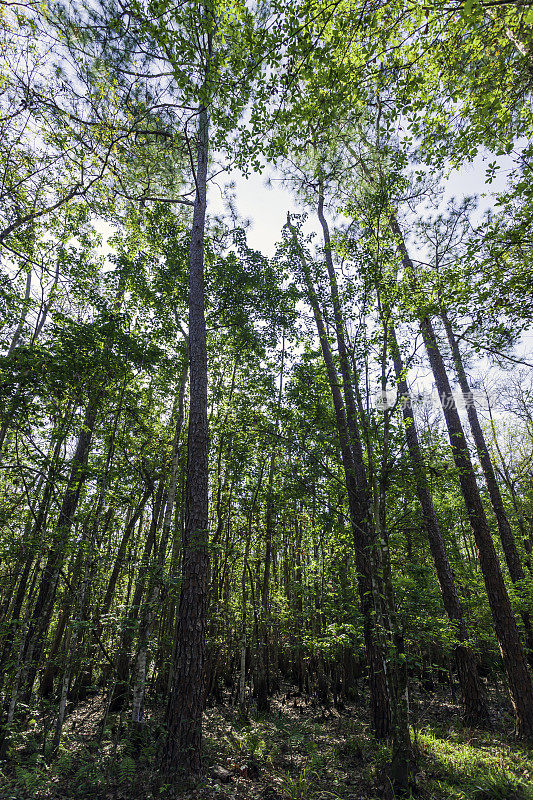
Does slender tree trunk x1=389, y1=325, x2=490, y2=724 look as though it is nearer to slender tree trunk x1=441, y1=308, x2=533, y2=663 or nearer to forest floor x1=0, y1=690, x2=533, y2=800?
forest floor x1=0, y1=690, x2=533, y2=800

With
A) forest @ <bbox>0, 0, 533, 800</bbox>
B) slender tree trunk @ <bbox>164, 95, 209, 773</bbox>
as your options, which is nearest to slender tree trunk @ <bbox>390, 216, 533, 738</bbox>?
forest @ <bbox>0, 0, 533, 800</bbox>

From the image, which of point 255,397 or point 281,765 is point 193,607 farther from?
point 255,397

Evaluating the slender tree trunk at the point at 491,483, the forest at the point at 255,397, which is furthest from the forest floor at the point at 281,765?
the slender tree trunk at the point at 491,483

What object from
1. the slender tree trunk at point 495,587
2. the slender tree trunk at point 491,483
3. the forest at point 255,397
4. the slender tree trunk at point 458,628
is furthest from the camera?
the slender tree trunk at point 491,483

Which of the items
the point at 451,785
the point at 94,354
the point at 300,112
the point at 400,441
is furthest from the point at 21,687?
the point at 300,112

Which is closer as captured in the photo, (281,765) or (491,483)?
(281,765)

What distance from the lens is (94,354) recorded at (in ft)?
→ 22.4

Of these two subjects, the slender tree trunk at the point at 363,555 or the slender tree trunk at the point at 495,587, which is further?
the slender tree trunk at the point at 495,587

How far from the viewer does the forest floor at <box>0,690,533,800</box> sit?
433 cm

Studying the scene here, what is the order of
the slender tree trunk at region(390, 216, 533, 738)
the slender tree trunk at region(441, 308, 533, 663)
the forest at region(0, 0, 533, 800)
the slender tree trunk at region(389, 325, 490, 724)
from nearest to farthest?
the forest at region(0, 0, 533, 800)
the slender tree trunk at region(390, 216, 533, 738)
the slender tree trunk at region(389, 325, 490, 724)
the slender tree trunk at region(441, 308, 533, 663)

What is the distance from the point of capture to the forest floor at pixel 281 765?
4332 mm

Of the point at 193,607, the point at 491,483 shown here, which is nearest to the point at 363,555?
the point at 193,607

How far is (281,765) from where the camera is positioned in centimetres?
571

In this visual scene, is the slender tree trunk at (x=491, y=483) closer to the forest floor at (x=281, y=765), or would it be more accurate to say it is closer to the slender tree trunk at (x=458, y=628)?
the slender tree trunk at (x=458, y=628)
